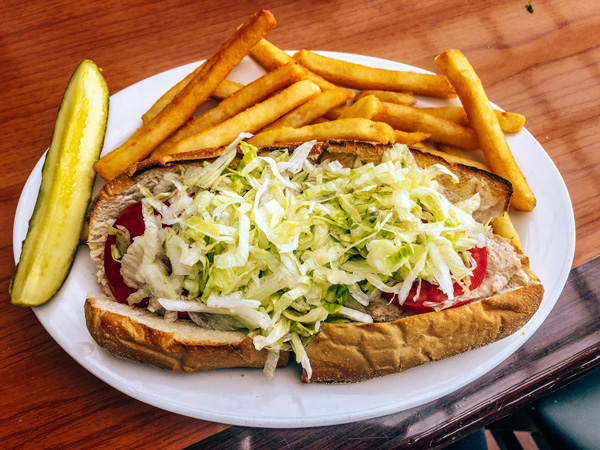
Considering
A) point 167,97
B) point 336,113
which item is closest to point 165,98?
point 167,97

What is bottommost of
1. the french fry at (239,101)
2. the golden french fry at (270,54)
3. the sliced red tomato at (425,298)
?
the sliced red tomato at (425,298)

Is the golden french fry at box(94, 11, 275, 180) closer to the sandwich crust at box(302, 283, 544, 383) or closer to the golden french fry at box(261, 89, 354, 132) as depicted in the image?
the golden french fry at box(261, 89, 354, 132)

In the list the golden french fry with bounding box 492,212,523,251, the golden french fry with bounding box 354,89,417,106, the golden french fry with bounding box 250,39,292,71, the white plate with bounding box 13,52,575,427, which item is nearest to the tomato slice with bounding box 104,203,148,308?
the white plate with bounding box 13,52,575,427

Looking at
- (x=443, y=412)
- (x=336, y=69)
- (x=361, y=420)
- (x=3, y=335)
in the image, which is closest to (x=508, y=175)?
(x=336, y=69)

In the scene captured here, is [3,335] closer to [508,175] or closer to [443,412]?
[443,412]

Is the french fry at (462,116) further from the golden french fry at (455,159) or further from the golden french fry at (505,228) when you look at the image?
the golden french fry at (505,228)

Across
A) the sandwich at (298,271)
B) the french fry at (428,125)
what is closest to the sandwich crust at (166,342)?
the sandwich at (298,271)
